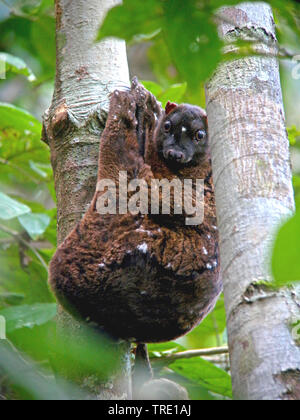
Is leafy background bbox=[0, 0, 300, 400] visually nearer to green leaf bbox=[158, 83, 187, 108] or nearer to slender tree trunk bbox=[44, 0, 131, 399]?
green leaf bbox=[158, 83, 187, 108]

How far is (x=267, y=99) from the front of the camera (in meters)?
2.15

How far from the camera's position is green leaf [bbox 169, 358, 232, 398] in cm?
422

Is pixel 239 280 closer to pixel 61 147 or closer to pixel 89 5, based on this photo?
pixel 61 147

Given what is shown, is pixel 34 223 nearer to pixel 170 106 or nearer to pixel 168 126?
pixel 168 126

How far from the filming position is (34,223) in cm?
419

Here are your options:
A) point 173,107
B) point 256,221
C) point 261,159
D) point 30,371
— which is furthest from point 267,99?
point 173,107

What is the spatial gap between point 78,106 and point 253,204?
1668mm

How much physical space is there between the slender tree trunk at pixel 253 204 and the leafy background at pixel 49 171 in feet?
0.47

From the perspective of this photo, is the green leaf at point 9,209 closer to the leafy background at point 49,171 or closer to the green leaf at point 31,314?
the leafy background at point 49,171

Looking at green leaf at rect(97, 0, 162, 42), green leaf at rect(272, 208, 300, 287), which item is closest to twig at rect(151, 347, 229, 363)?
green leaf at rect(97, 0, 162, 42)

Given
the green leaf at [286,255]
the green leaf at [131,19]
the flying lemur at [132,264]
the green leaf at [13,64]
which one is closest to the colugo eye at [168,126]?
the flying lemur at [132,264]

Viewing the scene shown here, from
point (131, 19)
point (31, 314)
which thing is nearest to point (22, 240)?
point (31, 314)

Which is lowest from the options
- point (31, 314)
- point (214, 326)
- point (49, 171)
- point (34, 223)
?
point (31, 314)

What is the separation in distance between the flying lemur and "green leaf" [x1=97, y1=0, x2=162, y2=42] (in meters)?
1.79
